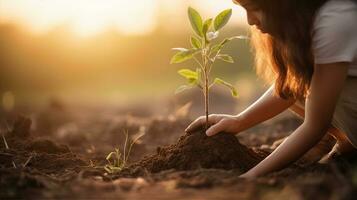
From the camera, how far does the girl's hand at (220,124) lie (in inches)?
125

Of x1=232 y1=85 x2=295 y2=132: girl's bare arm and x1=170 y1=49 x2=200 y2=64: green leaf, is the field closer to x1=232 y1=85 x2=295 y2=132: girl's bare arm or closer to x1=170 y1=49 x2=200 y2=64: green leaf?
x1=232 y1=85 x2=295 y2=132: girl's bare arm

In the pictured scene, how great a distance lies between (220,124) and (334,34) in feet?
2.80

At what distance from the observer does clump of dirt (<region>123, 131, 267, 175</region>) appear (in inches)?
118

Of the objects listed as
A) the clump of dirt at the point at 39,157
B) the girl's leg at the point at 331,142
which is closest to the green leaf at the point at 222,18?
the girl's leg at the point at 331,142

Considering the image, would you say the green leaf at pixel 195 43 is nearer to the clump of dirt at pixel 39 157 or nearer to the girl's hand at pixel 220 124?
the girl's hand at pixel 220 124

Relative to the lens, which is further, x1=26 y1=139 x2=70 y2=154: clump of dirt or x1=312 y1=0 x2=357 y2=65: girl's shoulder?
x1=26 y1=139 x2=70 y2=154: clump of dirt

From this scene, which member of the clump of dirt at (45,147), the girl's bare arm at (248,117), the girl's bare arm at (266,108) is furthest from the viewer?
the clump of dirt at (45,147)

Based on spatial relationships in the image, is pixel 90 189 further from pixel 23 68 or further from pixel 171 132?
pixel 23 68

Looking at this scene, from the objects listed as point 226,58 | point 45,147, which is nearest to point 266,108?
point 226,58

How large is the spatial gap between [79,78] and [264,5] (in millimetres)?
14607

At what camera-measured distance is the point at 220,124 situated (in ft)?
10.4

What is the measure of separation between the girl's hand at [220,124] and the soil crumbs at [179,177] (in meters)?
0.04

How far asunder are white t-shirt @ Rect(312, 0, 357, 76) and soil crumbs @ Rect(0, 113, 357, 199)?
21.6 inches

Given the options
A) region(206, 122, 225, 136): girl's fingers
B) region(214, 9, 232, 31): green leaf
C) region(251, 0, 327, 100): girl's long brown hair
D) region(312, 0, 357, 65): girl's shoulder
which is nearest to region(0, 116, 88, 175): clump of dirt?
region(206, 122, 225, 136): girl's fingers
